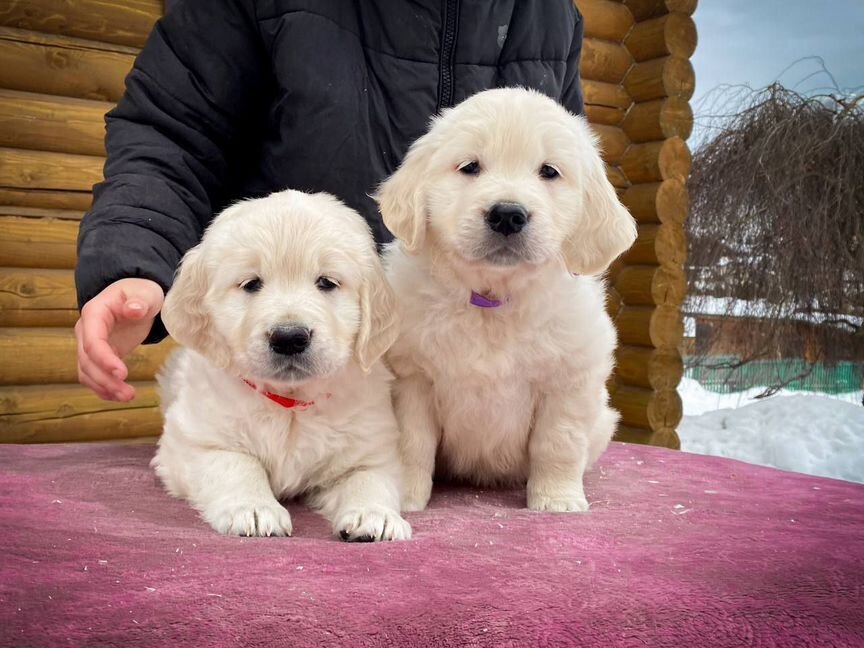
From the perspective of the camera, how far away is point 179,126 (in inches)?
107

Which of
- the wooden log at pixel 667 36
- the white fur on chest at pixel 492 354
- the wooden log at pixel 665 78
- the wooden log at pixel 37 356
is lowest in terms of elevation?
the wooden log at pixel 37 356

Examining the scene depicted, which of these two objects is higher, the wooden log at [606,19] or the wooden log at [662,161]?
the wooden log at [606,19]

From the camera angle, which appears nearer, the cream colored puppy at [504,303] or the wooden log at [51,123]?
the cream colored puppy at [504,303]

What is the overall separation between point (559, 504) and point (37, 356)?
3807 millimetres

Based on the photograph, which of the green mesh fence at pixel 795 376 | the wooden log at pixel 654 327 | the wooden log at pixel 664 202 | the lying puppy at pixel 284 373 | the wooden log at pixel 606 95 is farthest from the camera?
the wooden log at pixel 606 95

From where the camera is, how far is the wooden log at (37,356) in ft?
16.0

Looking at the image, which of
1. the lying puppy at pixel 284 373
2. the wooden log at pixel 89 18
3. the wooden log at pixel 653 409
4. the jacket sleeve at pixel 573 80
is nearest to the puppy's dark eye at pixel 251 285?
the lying puppy at pixel 284 373

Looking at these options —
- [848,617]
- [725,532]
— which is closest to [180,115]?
[725,532]

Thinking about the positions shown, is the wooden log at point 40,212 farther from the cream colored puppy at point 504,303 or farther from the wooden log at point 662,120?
the wooden log at point 662,120

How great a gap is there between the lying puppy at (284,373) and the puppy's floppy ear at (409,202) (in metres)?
0.09

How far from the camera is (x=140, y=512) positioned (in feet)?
6.63

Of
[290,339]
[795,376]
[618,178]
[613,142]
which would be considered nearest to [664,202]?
[618,178]

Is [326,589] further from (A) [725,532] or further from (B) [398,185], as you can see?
(B) [398,185]

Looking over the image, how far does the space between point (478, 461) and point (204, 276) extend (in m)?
0.93
